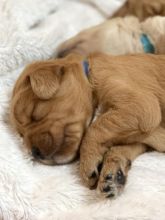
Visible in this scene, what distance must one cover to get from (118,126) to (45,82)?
1.25 ft

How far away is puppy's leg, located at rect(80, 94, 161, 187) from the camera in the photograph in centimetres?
181

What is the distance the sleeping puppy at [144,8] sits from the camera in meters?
2.93

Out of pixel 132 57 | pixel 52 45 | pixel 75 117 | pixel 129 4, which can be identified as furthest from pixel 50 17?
pixel 75 117

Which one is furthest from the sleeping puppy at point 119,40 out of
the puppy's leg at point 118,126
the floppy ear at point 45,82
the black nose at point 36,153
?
the black nose at point 36,153

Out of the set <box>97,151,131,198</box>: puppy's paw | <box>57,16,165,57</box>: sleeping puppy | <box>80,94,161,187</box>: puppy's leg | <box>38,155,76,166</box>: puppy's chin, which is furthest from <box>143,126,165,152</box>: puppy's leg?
<box>57,16,165,57</box>: sleeping puppy

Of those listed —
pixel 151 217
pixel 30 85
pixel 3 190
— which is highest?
pixel 30 85

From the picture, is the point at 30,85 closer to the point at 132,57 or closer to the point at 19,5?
the point at 132,57

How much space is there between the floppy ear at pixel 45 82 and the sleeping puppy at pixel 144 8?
1.27 metres

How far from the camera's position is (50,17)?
9.47 feet

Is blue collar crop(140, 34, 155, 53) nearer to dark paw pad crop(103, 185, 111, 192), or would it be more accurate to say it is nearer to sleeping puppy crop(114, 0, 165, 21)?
sleeping puppy crop(114, 0, 165, 21)

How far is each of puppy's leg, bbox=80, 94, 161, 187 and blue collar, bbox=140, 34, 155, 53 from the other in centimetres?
76

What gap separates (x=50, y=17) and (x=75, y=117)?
122 cm

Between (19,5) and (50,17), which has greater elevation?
(19,5)

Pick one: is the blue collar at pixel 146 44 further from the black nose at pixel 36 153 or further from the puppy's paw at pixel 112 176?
the black nose at pixel 36 153
